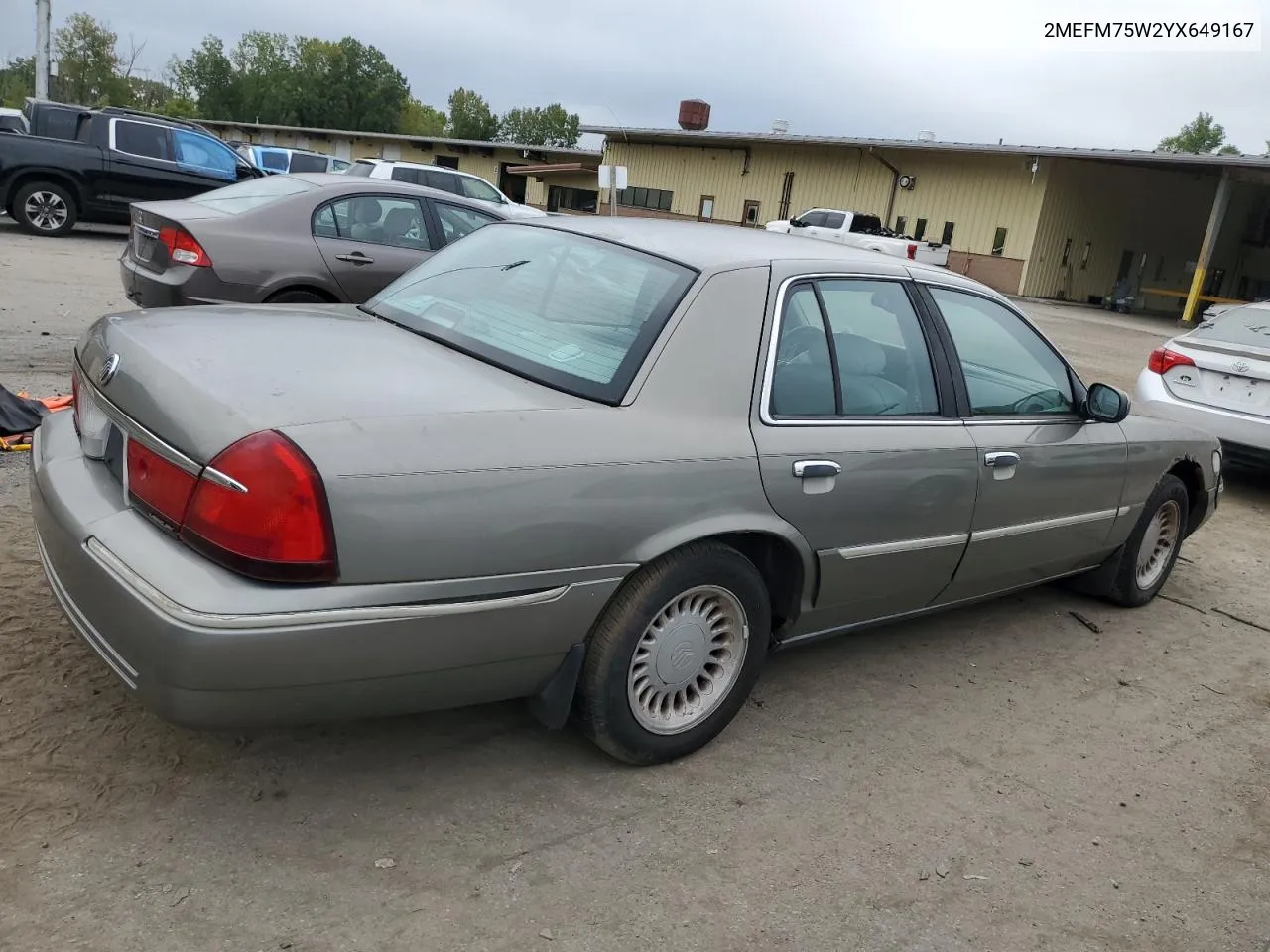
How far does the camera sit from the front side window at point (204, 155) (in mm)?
15266

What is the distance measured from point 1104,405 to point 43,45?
2924 cm

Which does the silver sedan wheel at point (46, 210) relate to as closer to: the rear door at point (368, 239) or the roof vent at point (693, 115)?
the rear door at point (368, 239)

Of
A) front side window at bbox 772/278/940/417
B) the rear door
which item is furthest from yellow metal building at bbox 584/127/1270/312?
A: front side window at bbox 772/278/940/417

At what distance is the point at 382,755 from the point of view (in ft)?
10.1

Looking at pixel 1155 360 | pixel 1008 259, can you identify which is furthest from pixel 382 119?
pixel 1155 360

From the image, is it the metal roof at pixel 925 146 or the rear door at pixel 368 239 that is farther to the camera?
the metal roof at pixel 925 146

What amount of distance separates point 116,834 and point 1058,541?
11.5 ft

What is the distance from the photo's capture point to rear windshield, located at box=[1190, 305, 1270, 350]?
25.0 feet

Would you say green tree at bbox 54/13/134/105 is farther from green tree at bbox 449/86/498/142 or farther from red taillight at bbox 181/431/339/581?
red taillight at bbox 181/431/339/581

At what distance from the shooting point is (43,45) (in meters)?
26.0

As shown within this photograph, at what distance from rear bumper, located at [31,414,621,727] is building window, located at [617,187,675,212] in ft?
122

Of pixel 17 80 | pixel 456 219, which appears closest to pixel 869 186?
pixel 456 219

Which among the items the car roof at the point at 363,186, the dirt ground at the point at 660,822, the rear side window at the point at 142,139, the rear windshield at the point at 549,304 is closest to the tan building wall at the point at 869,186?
the rear side window at the point at 142,139

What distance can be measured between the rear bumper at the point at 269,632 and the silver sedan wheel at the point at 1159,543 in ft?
11.2
